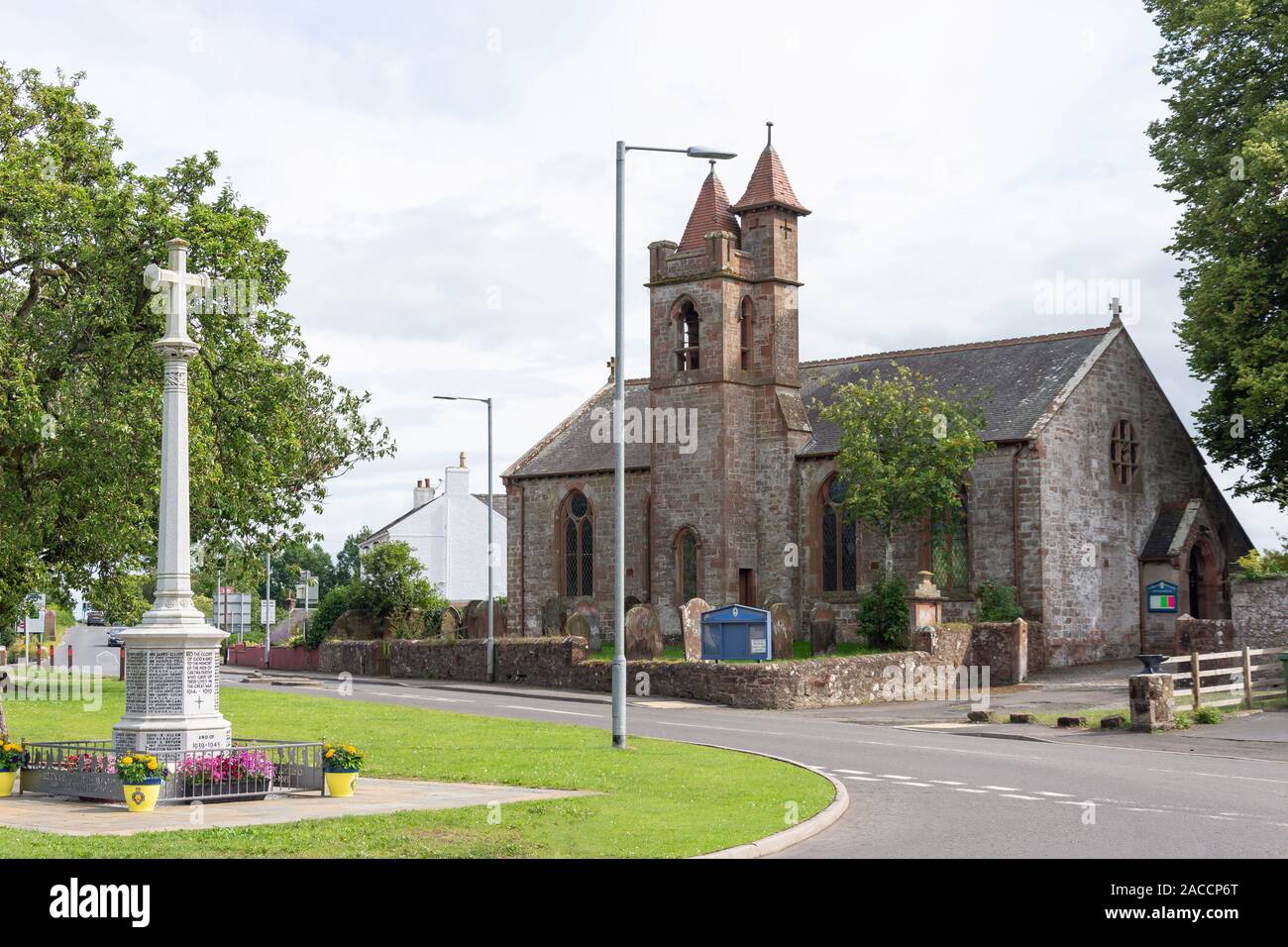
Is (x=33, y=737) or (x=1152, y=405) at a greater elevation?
(x=1152, y=405)

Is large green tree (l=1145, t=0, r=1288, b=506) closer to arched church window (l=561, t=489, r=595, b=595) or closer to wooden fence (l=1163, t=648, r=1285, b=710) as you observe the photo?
wooden fence (l=1163, t=648, r=1285, b=710)

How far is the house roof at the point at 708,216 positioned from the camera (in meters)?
48.9

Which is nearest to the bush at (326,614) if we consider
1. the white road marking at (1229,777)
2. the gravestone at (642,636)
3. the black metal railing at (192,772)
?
the gravestone at (642,636)

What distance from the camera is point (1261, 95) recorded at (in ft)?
129

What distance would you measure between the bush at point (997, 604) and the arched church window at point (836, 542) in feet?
18.1

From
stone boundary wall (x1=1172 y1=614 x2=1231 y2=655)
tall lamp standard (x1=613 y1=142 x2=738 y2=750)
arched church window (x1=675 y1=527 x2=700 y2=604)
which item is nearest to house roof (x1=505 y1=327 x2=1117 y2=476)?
arched church window (x1=675 y1=527 x2=700 y2=604)

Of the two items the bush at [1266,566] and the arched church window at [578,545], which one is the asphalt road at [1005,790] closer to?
the bush at [1266,566]

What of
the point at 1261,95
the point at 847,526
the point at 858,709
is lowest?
the point at 858,709

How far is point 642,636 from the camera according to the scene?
4044cm

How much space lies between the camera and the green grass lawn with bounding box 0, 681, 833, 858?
12.2m

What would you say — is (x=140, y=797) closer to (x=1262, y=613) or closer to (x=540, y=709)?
(x=540, y=709)
